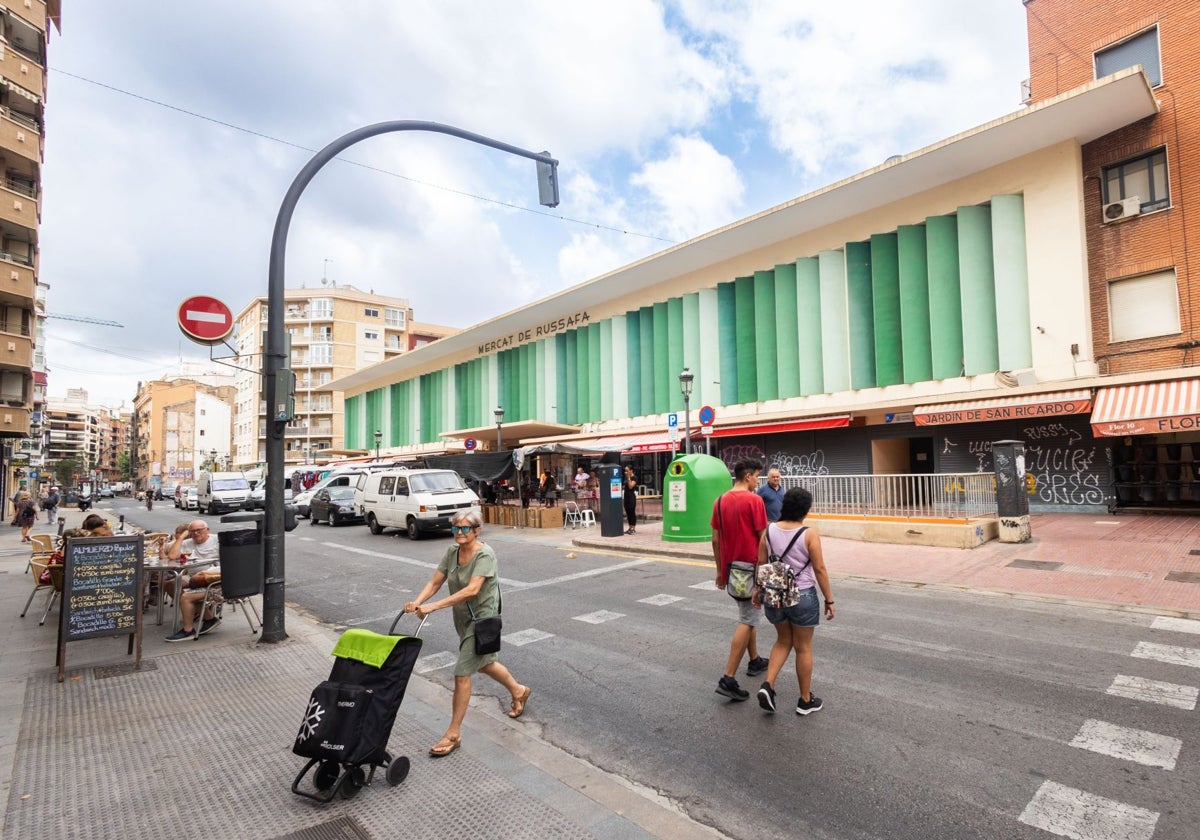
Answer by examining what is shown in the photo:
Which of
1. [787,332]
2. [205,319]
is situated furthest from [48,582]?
[787,332]

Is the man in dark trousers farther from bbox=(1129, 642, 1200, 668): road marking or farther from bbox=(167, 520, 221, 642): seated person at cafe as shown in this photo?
bbox=(167, 520, 221, 642): seated person at cafe

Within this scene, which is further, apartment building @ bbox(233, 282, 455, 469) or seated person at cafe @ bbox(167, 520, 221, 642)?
apartment building @ bbox(233, 282, 455, 469)

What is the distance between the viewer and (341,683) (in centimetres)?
355

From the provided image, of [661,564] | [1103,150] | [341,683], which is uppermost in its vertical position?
[1103,150]

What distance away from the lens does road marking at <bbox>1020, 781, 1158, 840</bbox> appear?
3068 millimetres

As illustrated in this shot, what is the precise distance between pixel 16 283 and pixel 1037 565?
111 ft

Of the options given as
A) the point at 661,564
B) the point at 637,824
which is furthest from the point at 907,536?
the point at 637,824

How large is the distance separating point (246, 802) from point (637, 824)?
2.16 meters

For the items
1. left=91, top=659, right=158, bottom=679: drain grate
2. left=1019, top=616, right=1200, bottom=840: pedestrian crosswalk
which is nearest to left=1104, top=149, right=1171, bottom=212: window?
left=1019, top=616, right=1200, bottom=840: pedestrian crosswalk

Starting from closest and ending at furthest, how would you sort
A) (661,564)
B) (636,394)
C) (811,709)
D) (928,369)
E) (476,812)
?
1. (476,812)
2. (811,709)
3. (661,564)
4. (928,369)
5. (636,394)

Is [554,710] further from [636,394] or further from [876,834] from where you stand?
[636,394]

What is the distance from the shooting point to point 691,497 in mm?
13359

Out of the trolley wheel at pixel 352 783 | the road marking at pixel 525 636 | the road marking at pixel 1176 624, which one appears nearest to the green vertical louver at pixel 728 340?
the road marking at pixel 1176 624

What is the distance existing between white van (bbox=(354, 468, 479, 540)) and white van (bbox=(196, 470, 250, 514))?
1469cm
